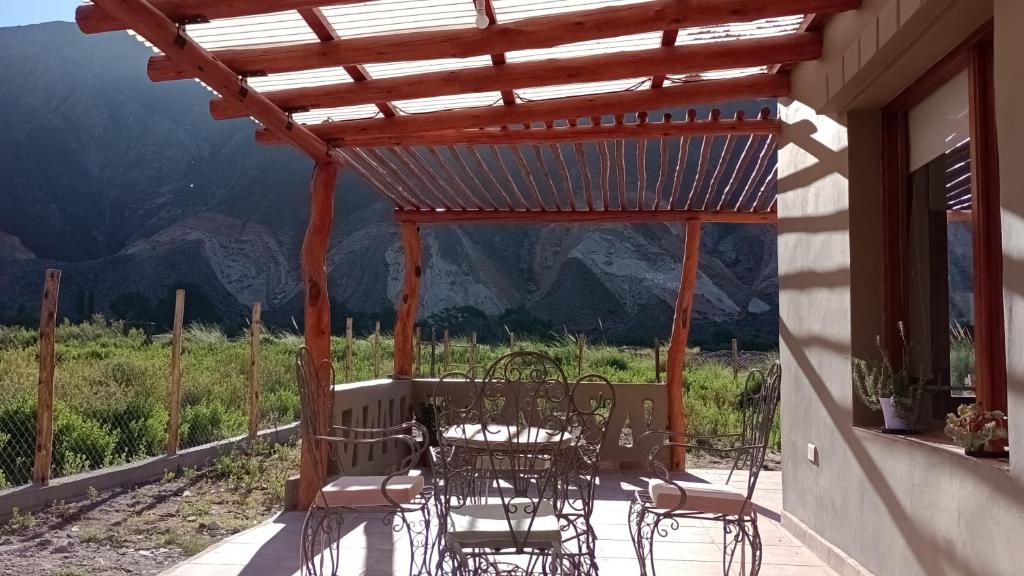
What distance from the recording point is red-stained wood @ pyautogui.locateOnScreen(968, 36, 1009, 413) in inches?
111

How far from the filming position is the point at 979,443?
249 centimetres

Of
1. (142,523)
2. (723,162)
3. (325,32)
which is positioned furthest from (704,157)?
(142,523)

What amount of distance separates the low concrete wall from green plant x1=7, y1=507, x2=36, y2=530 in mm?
53

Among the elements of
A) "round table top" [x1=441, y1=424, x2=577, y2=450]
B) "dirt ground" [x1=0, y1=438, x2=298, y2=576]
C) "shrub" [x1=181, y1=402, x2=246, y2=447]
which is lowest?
"dirt ground" [x1=0, y1=438, x2=298, y2=576]

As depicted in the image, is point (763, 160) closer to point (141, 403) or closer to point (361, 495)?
point (361, 495)

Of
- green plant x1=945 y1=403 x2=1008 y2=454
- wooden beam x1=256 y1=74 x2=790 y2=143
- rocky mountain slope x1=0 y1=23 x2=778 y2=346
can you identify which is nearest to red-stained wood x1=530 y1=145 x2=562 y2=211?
wooden beam x1=256 y1=74 x2=790 y2=143

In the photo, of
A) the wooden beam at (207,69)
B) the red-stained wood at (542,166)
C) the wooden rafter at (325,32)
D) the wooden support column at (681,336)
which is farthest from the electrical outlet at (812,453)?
the wooden beam at (207,69)

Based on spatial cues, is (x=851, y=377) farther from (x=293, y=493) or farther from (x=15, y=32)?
(x=15, y=32)

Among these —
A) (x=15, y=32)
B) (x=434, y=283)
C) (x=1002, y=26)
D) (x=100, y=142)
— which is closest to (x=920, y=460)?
(x=1002, y=26)

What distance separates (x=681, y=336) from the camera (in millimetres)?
7137

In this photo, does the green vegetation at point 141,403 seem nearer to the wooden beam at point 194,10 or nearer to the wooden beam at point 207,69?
the wooden beam at point 207,69

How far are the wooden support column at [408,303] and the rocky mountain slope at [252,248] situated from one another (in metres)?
22.1

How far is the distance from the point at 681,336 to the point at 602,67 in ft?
12.0

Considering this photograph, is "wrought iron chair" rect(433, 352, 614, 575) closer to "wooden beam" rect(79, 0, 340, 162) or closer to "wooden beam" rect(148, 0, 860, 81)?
"wooden beam" rect(148, 0, 860, 81)
